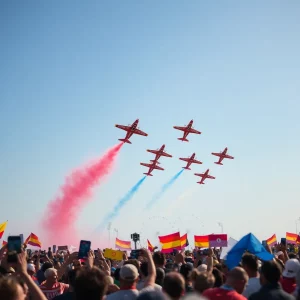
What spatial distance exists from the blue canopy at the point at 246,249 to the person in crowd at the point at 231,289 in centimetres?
637

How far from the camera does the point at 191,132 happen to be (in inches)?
2291

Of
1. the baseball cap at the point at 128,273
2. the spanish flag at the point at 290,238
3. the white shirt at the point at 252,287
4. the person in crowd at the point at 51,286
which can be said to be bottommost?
the person in crowd at the point at 51,286

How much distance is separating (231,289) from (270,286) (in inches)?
28.8

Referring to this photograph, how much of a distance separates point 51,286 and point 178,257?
14.5 feet

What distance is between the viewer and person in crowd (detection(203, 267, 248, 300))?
7047 millimetres

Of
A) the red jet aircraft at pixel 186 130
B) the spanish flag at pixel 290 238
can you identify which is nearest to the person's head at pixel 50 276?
the spanish flag at pixel 290 238

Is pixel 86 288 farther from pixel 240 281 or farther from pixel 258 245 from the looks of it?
pixel 258 245

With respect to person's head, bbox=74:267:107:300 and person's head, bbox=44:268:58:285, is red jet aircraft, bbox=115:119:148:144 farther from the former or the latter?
person's head, bbox=74:267:107:300

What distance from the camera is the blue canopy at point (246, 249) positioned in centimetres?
1371

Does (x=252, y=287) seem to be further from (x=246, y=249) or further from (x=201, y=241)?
(x=201, y=241)

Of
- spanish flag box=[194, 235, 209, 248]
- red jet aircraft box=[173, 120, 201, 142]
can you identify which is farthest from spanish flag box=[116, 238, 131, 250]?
red jet aircraft box=[173, 120, 201, 142]

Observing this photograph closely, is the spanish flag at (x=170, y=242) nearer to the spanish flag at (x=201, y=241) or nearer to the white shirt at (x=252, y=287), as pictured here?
the spanish flag at (x=201, y=241)

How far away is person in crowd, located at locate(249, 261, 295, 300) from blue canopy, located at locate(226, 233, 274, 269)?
6.32 metres

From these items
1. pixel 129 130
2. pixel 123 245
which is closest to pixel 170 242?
pixel 123 245
